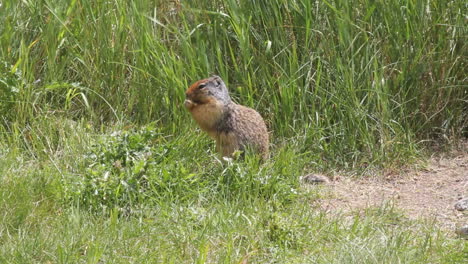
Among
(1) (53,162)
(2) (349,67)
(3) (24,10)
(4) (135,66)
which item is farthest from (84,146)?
(2) (349,67)

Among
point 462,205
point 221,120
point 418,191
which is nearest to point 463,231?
point 462,205

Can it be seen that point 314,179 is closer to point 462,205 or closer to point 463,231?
point 462,205

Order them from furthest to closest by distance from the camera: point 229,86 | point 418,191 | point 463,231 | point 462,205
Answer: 1. point 229,86
2. point 418,191
3. point 462,205
4. point 463,231

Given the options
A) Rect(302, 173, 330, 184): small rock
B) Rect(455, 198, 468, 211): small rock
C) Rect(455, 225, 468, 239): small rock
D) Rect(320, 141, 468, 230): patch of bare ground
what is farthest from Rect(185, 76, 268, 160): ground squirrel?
Rect(455, 225, 468, 239): small rock

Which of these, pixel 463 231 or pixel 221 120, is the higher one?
pixel 221 120

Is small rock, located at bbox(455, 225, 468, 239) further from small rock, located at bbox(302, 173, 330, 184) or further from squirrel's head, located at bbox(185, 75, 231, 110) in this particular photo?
squirrel's head, located at bbox(185, 75, 231, 110)

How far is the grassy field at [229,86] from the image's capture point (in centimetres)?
578

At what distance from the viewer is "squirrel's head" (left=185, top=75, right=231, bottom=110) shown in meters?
6.24

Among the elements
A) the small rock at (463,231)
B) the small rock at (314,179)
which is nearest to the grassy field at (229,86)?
the small rock at (314,179)

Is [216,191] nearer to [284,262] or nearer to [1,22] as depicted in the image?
[284,262]

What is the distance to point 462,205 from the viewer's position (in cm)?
579

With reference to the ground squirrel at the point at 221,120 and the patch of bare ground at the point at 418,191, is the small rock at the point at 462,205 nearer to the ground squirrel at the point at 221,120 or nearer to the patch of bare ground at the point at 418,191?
the patch of bare ground at the point at 418,191

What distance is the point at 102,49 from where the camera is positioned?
695cm

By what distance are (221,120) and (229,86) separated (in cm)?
79
